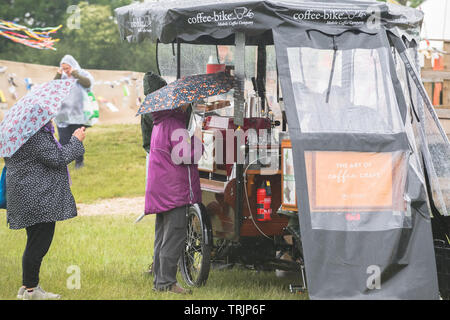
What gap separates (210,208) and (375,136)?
1.77 m

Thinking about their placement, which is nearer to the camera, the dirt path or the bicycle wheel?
the bicycle wheel

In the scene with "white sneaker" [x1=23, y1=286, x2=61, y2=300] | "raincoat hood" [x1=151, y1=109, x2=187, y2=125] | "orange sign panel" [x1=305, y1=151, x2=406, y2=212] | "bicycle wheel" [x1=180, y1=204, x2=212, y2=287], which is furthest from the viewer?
"bicycle wheel" [x1=180, y1=204, x2=212, y2=287]

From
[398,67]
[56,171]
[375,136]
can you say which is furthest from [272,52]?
[56,171]

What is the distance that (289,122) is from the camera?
542 cm

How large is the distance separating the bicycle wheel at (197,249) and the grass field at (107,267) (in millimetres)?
171

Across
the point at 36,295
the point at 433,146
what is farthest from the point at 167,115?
the point at 433,146

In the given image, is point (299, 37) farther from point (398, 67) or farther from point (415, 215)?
point (415, 215)

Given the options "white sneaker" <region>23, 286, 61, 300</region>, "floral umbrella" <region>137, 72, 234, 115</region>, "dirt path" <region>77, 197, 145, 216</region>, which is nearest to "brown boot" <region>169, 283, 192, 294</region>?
"white sneaker" <region>23, 286, 61, 300</region>

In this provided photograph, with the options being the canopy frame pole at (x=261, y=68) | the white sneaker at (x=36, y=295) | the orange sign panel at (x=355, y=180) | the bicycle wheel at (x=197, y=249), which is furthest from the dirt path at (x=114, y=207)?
the orange sign panel at (x=355, y=180)

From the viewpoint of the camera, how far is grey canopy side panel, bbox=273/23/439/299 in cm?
530

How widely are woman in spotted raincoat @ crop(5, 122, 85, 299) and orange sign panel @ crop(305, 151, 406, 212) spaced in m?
1.89

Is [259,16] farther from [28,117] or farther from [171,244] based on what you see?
[171,244]

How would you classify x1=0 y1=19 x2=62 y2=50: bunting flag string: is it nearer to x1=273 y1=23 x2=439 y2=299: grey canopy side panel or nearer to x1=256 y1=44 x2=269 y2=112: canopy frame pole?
x1=256 y1=44 x2=269 y2=112: canopy frame pole

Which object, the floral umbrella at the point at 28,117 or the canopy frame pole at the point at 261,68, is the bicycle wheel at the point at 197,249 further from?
the canopy frame pole at the point at 261,68
